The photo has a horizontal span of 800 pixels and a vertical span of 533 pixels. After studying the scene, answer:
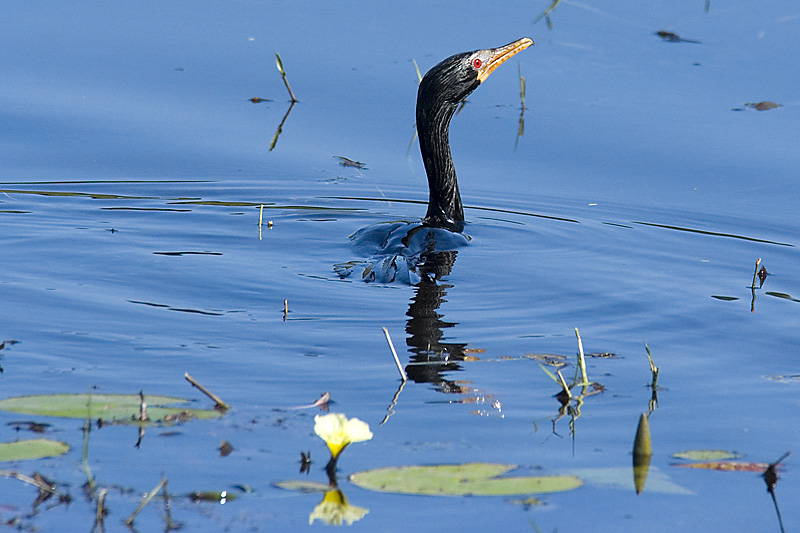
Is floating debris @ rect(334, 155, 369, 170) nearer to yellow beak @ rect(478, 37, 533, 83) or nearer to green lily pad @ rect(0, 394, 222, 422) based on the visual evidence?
yellow beak @ rect(478, 37, 533, 83)

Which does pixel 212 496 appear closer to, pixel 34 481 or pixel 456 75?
pixel 34 481

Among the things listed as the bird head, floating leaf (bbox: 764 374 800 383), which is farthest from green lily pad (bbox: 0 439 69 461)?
the bird head

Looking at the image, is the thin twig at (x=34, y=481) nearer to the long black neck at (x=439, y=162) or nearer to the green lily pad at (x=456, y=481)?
the green lily pad at (x=456, y=481)

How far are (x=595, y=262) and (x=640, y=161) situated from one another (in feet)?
6.81

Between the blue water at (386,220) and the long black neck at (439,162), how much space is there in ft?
0.94

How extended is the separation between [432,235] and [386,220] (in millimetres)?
724

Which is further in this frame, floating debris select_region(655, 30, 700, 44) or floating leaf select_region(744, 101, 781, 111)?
floating debris select_region(655, 30, 700, 44)

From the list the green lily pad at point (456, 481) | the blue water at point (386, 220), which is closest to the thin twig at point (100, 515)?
the blue water at point (386, 220)

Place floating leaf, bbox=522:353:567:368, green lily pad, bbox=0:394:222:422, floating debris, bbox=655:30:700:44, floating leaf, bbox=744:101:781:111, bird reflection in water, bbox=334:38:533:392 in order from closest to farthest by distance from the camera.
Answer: green lily pad, bbox=0:394:222:422 < floating leaf, bbox=522:353:567:368 < bird reflection in water, bbox=334:38:533:392 < floating leaf, bbox=744:101:781:111 < floating debris, bbox=655:30:700:44

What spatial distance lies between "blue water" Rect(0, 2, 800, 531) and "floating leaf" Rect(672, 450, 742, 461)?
6 centimetres

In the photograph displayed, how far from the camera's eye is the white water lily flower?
340cm

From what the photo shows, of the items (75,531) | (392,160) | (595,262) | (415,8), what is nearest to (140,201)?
(392,160)

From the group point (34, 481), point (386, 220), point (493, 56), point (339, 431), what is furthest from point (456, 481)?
point (493, 56)

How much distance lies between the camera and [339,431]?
3.42 meters
